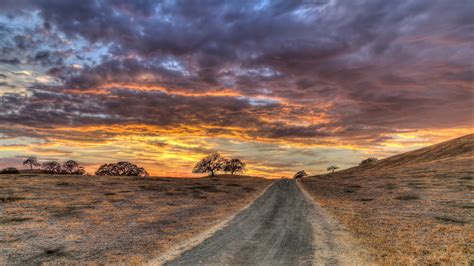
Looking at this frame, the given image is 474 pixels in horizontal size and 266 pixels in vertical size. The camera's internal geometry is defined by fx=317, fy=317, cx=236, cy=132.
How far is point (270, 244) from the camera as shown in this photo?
49.2ft

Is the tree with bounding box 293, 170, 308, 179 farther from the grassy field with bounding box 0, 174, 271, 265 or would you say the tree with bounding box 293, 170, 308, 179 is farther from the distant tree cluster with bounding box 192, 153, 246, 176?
the grassy field with bounding box 0, 174, 271, 265

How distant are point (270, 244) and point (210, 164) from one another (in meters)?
97.5

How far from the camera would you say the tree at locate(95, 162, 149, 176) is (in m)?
96.8

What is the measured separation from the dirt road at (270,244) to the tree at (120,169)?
83.6 m

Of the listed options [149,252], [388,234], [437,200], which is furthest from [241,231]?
[437,200]

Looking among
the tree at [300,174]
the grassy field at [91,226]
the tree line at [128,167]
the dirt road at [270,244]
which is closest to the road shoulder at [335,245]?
the dirt road at [270,244]

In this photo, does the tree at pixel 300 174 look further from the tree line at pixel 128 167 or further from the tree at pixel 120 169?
the tree at pixel 120 169

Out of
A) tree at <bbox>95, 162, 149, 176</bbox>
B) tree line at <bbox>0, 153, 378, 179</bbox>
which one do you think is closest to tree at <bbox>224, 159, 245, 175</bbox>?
tree line at <bbox>0, 153, 378, 179</bbox>

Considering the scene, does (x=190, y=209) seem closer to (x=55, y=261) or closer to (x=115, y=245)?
(x=115, y=245)

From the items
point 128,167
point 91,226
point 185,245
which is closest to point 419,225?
point 185,245

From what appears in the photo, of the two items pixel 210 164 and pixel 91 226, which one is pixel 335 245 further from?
pixel 210 164

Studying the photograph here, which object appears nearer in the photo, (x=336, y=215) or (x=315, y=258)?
(x=315, y=258)

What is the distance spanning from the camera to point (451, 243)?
15328 millimetres

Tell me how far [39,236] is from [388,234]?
18.8 meters
